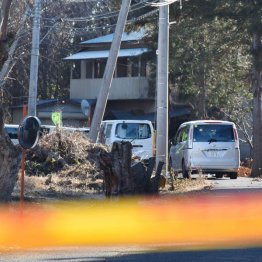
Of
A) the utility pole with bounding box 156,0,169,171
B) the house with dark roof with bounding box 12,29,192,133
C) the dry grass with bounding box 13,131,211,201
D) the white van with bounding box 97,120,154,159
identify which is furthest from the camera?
the house with dark roof with bounding box 12,29,192,133

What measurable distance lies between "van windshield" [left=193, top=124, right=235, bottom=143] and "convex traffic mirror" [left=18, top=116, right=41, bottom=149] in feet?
41.7

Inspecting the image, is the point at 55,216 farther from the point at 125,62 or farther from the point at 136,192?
the point at 125,62

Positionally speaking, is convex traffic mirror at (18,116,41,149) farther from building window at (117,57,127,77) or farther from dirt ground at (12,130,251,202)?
building window at (117,57,127,77)

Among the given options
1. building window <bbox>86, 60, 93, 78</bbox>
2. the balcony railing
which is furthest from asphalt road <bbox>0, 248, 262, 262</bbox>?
building window <bbox>86, 60, 93, 78</bbox>

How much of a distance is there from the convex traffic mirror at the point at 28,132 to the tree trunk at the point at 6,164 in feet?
2.54

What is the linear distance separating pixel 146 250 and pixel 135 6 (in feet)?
71.6

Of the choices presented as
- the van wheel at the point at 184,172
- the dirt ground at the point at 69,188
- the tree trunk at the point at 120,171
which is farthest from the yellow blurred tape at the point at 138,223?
the van wheel at the point at 184,172

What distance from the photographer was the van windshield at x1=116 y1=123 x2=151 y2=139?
27906 millimetres

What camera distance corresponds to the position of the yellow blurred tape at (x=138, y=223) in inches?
498

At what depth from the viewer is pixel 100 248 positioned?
39.2 ft

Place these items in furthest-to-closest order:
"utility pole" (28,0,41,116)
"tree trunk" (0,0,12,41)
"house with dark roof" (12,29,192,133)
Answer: "house with dark roof" (12,29,192,133), "utility pole" (28,0,41,116), "tree trunk" (0,0,12,41)

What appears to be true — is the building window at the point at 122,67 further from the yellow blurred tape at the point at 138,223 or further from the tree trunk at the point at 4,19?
the tree trunk at the point at 4,19

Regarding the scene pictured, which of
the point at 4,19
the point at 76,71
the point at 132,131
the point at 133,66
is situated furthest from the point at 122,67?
the point at 4,19

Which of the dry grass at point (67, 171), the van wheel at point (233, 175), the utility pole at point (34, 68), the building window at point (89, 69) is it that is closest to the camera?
the dry grass at point (67, 171)
